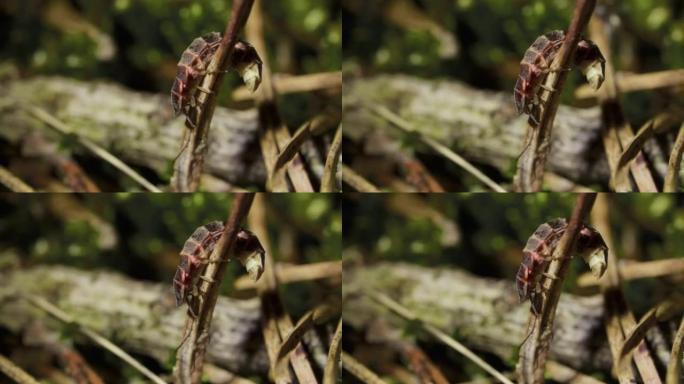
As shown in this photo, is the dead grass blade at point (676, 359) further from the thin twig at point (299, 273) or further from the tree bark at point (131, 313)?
the tree bark at point (131, 313)

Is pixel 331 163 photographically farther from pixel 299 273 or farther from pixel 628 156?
pixel 628 156

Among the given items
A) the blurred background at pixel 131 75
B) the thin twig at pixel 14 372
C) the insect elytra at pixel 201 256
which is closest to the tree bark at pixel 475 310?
the insect elytra at pixel 201 256

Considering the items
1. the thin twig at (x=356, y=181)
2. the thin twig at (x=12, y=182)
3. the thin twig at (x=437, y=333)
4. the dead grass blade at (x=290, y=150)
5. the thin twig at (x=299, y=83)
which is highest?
the thin twig at (x=299, y=83)

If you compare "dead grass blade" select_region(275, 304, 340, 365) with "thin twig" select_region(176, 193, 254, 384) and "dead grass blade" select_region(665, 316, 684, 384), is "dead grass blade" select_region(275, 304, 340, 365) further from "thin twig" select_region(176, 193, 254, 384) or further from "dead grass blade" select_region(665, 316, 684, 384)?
"dead grass blade" select_region(665, 316, 684, 384)

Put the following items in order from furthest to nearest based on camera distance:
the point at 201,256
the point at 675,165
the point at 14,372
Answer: the point at 14,372 → the point at 201,256 → the point at 675,165

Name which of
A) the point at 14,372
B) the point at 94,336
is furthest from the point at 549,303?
the point at 14,372

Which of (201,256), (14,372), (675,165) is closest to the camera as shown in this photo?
(675,165)

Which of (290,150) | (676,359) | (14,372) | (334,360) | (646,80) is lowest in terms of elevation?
(14,372)
